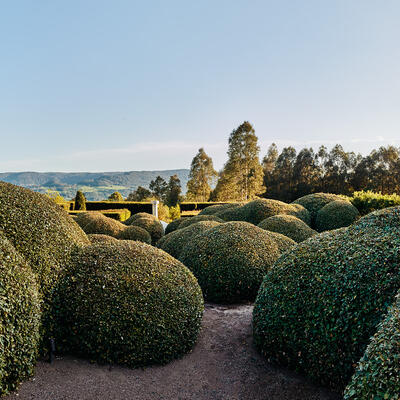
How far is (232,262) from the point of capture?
570cm

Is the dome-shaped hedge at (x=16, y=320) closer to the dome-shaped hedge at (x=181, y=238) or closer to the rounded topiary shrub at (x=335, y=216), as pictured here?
the dome-shaped hedge at (x=181, y=238)

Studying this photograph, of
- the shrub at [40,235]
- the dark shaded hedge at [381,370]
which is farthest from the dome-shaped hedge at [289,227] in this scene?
the dark shaded hedge at [381,370]

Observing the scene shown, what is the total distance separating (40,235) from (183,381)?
2.30m

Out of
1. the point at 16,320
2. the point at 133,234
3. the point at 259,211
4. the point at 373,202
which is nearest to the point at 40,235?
the point at 16,320

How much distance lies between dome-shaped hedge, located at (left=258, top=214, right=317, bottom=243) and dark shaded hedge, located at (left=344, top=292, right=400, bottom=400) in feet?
18.4

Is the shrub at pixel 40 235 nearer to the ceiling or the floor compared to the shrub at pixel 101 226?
nearer to the ceiling

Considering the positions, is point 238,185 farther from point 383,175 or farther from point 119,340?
point 119,340

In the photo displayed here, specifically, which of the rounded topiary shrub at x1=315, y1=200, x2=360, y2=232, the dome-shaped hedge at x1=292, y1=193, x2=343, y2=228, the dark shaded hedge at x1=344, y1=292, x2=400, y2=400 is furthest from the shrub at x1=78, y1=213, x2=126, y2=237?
the dark shaded hedge at x1=344, y1=292, x2=400, y2=400

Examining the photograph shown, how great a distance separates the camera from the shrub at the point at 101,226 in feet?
32.8

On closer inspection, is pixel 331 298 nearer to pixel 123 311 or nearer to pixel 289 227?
pixel 123 311

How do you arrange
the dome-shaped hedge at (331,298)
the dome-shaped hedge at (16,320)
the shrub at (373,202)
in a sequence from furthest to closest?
the shrub at (373,202) < the dome-shaped hedge at (331,298) < the dome-shaped hedge at (16,320)

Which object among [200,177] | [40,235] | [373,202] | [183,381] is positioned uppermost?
[200,177]

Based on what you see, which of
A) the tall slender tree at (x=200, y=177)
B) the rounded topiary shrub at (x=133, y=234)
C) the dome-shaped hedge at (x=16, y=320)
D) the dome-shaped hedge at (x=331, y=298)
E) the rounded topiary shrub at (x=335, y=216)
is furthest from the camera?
the tall slender tree at (x=200, y=177)

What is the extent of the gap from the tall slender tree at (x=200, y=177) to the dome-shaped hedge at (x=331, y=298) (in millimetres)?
37109
